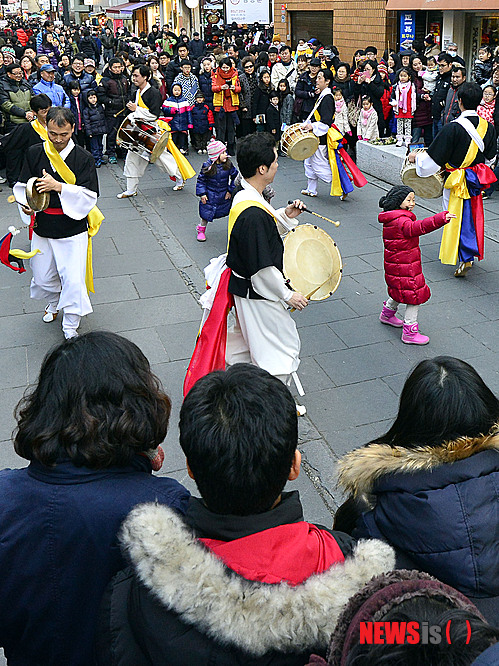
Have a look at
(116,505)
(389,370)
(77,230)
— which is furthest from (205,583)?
(77,230)

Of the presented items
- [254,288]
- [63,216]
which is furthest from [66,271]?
[254,288]

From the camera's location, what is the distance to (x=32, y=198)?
498 centimetres

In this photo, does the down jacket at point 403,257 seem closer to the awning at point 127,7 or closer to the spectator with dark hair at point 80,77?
the spectator with dark hair at point 80,77

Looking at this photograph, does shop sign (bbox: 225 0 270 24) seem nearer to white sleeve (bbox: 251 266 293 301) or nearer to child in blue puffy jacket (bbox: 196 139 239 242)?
child in blue puffy jacket (bbox: 196 139 239 242)

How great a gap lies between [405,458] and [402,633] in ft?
2.83

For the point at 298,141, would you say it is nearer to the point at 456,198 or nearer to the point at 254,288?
the point at 456,198

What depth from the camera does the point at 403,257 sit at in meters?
5.34

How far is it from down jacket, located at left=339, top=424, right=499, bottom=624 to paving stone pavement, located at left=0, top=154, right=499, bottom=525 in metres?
1.75

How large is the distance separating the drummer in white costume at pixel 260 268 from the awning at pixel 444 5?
10.6 meters

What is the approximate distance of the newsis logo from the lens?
3.50 feet

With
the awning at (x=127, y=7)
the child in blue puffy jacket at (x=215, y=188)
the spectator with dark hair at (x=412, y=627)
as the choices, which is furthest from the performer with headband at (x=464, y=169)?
the awning at (x=127, y=7)

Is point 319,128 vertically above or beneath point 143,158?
above

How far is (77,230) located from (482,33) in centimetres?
1212

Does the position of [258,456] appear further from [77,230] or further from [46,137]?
[46,137]
